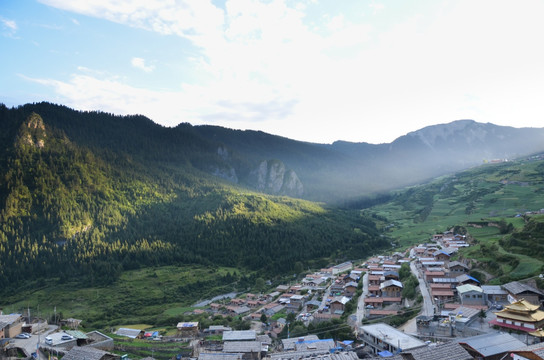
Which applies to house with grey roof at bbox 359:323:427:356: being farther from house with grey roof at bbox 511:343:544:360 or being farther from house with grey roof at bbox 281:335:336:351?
house with grey roof at bbox 511:343:544:360

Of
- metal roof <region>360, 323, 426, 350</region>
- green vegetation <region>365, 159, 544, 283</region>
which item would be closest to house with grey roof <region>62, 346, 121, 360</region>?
metal roof <region>360, 323, 426, 350</region>

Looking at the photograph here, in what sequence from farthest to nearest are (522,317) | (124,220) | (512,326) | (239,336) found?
1. (124,220)
2. (239,336)
3. (512,326)
4. (522,317)

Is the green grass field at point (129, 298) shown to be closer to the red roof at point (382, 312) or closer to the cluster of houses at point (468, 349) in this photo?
the red roof at point (382, 312)

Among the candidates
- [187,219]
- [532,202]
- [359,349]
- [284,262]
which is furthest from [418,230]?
[359,349]

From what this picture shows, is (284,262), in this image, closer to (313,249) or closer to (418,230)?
(313,249)

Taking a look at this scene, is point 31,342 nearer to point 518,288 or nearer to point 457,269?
point 518,288

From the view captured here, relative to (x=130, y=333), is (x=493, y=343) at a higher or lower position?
higher

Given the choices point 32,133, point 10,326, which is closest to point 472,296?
point 10,326
